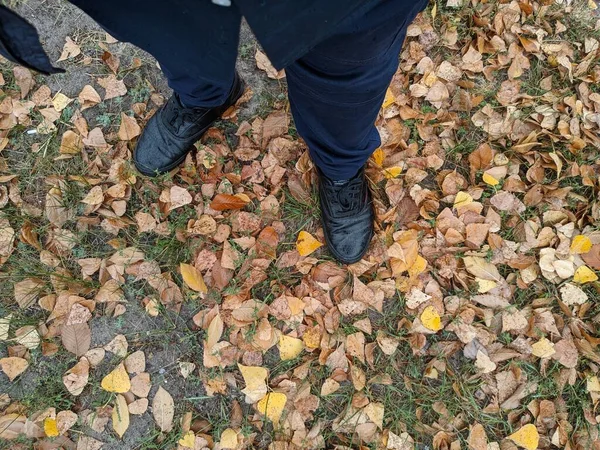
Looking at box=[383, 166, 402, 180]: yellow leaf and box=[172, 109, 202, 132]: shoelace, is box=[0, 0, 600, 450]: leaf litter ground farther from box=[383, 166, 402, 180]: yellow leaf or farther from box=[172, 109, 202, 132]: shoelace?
box=[172, 109, 202, 132]: shoelace

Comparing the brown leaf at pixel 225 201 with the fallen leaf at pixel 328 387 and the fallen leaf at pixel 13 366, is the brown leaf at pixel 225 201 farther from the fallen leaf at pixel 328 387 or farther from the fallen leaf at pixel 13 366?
the fallen leaf at pixel 13 366

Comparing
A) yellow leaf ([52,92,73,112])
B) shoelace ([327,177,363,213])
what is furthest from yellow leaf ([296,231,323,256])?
yellow leaf ([52,92,73,112])

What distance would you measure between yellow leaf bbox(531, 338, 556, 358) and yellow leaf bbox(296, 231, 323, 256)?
794 millimetres

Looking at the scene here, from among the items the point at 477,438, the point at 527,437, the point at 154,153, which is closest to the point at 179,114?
the point at 154,153

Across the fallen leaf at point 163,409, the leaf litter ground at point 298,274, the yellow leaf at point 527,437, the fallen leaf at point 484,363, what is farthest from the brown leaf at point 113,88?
the yellow leaf at point 527,437

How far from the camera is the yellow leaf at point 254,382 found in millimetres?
1606

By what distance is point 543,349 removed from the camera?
162cm

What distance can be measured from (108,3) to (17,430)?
1368 mm

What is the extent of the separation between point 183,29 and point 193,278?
0.99 meters

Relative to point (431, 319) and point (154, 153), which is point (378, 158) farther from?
point (154, 153)

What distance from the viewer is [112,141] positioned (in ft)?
6.23

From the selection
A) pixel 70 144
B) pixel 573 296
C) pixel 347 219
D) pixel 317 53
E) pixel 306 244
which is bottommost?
pixel 573 296

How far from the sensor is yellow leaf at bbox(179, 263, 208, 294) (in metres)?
1.69

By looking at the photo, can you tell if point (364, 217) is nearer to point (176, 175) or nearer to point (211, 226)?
point (211, 226)
